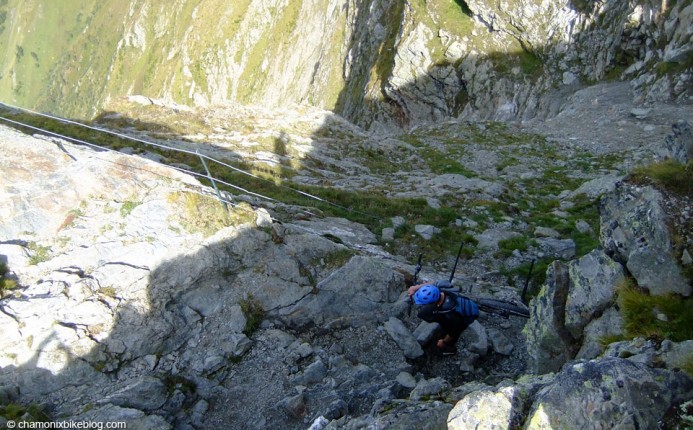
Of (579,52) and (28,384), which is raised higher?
(579,52)

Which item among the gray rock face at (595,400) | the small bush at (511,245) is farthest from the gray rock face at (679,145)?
the small bush at (511,245)

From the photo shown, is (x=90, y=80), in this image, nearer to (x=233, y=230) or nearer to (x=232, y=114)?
(x=232, y=114)

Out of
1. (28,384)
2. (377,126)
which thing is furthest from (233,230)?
(377,126)

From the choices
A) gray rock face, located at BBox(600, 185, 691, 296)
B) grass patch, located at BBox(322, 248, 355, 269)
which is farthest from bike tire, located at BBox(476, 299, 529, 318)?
grass patch, located at BBox(322, 248, 355, 269)

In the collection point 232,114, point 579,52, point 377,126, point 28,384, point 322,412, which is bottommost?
point 28,384

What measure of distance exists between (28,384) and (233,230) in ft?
16.3

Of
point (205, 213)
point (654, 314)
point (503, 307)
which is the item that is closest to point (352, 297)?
point (503, 307)

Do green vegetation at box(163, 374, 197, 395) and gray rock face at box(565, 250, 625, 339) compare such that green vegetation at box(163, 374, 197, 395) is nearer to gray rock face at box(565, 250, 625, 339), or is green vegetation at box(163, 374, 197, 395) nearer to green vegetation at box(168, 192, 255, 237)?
green vegetation at box(168, 192, 255, 237)

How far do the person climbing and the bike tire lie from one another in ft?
5.11

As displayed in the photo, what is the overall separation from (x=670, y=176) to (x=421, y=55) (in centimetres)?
4941

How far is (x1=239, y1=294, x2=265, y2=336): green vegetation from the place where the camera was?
8.79 m

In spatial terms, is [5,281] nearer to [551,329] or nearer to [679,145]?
[551,329]

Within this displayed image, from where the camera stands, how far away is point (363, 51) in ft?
224

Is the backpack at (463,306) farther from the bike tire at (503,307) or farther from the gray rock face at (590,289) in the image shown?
the gray rock face at (590,289)
